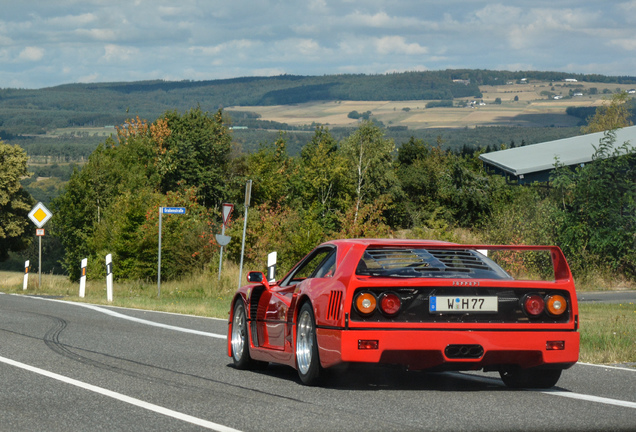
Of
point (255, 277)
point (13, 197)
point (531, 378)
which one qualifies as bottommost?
point (13, 197)

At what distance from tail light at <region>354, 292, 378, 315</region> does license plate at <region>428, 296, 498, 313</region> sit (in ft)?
1.44

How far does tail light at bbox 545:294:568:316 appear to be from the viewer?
7406 mm

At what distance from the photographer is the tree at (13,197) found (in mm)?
70000

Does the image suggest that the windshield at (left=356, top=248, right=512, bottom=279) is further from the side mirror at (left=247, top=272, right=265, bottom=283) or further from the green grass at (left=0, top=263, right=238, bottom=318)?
the green grass at (left=0, top=263, right=238, bottom=318)

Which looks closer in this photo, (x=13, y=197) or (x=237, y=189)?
(x=13, y=197)

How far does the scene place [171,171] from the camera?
76.4m

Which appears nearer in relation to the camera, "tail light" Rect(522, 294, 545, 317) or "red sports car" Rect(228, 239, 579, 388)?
"red sports car" Rect(228, 239, 579, 388)

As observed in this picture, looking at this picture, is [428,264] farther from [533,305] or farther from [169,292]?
[169,292]

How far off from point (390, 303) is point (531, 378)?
1.65m

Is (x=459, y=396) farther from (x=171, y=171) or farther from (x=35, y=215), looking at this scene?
(x=171, y=171)

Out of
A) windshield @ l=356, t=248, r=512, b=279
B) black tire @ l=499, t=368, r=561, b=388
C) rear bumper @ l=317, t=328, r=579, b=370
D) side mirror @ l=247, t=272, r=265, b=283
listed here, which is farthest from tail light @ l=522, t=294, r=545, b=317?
side mirror @ l=247, t=272, r=265, b=283

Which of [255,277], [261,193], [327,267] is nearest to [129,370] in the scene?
[255,277]

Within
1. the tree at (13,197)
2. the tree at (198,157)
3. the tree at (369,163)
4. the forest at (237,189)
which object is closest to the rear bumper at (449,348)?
the forest at (237,189)

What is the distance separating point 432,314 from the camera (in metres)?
7.12
